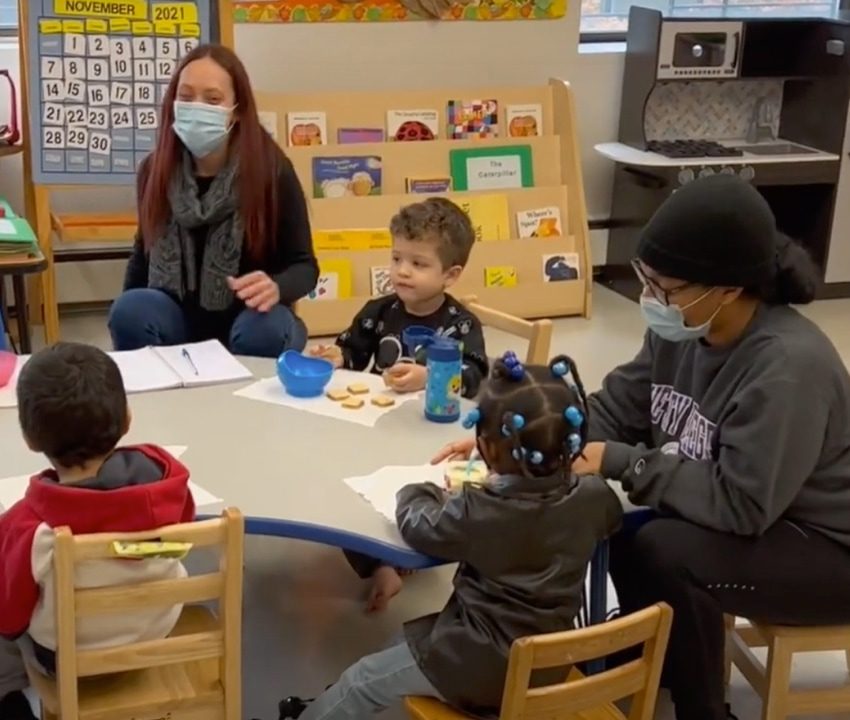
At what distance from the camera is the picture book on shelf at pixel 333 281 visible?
4418mm

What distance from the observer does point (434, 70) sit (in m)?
4.77

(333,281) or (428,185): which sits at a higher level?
(428,185)

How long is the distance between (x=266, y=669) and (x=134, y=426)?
0.60 meters

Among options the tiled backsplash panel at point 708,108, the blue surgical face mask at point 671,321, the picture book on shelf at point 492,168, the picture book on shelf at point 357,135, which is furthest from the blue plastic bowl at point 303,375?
the tiled backsplash panel at point 708,108

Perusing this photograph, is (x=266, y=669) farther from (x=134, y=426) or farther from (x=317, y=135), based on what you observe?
(x=317, y=135)

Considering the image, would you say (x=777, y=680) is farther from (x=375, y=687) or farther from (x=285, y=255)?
(x=285, y=255)

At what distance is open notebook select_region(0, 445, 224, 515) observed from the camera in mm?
1903

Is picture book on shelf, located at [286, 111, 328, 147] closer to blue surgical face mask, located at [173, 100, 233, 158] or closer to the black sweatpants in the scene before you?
blue surgical face mask, located at [173, 100, 233, 158]

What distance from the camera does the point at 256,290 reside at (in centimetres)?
300

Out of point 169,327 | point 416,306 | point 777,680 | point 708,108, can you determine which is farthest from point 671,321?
point 708,108

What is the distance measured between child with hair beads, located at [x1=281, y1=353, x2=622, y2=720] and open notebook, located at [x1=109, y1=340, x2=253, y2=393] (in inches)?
28.5

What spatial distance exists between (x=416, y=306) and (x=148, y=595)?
46.6 inches

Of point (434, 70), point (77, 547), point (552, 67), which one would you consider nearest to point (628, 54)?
point (552, 67)

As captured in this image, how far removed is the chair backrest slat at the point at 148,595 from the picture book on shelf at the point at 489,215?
121 inches
